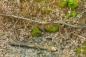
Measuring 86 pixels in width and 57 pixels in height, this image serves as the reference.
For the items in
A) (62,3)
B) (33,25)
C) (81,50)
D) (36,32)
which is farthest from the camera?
(62,3)

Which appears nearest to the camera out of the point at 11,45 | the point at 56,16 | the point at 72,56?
the point at 72,56

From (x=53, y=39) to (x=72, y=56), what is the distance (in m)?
0.77

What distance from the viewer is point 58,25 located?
704 centimetres

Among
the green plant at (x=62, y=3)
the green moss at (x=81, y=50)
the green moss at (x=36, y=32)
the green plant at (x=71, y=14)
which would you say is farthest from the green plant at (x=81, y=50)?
the green plant at (x=62, y=3)

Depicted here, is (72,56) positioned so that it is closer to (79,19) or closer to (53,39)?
(53,39)

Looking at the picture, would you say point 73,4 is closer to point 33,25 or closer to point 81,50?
point 33,25

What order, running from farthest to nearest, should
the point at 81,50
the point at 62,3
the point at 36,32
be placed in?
the point at 62,3 → the point at 36,32 → the point at 81,50

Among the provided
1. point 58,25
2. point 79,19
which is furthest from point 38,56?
point 79,19

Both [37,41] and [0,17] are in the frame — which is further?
[0,17]

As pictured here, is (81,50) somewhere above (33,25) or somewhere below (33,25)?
below

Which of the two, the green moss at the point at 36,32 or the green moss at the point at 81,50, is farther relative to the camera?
the green moss at the point at 36,32

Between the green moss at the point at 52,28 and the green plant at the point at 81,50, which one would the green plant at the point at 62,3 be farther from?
the green plant at the point at 81,50

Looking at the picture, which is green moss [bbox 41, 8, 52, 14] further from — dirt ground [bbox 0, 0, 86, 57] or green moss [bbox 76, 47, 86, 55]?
green moss [bbox 76, 47, 86, 55]

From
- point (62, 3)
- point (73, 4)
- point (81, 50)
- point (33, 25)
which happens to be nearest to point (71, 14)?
point (73, 4)
